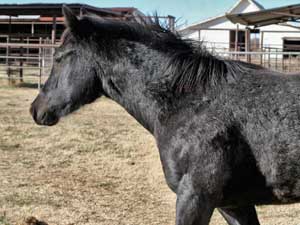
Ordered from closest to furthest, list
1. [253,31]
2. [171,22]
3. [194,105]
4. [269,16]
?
1. [194,105]
2. [171,22]
3. [269,16]
4. [253,31]

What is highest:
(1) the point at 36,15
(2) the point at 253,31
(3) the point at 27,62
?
(1) the point at 36,15

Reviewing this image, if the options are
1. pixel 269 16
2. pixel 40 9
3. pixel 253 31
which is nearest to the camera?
pixel 269 16

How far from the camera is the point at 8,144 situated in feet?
26.9

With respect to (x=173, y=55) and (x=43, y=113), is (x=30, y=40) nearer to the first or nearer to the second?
(x=43, y=113)

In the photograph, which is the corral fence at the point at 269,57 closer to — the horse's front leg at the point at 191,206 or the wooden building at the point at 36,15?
the horse's front leg at the point at 191,206

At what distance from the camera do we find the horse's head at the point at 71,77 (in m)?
3.61

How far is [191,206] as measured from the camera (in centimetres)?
314

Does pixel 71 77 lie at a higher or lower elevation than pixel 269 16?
lower

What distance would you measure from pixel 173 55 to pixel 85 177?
3.50 meters

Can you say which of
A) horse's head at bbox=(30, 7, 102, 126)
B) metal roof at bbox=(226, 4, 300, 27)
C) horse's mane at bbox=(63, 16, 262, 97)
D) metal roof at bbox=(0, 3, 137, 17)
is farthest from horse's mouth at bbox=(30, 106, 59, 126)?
metal roof at bbox=(0, 3, 137, 17)

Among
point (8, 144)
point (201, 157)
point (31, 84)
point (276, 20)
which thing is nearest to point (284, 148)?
point (201, 157)

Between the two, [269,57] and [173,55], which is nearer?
[173,55]

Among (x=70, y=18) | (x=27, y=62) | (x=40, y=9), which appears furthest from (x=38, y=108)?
(x=40, y=9)

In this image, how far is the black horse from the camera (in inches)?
123
